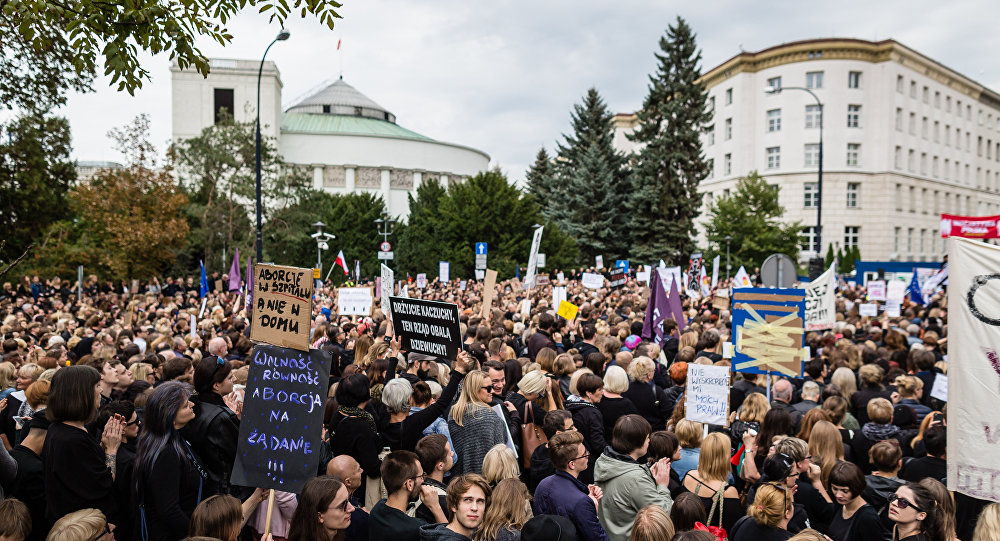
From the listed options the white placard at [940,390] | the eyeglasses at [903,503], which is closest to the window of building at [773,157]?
the white placard at [940,390]

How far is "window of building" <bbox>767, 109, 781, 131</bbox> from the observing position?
59469 millimetres

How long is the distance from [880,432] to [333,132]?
7679 centimetres

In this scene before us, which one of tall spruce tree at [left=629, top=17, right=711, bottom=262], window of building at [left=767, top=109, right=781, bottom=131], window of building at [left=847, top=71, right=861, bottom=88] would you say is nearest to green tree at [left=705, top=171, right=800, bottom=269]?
tall spruce tree at [left=629, top=17, right=711, bottom=262]

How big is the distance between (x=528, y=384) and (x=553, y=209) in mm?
48694

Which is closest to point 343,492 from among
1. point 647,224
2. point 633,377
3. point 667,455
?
point 667,455

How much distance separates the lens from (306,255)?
2114 inches

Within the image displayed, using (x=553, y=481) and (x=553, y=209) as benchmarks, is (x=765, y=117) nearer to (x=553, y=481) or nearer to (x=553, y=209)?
(x=553, y=209)

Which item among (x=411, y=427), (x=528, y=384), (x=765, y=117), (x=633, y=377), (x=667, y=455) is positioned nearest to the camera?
(x=667, y=455)

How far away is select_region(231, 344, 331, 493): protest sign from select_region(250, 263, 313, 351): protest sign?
3.3 inches

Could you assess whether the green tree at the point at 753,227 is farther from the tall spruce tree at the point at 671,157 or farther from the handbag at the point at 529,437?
the handbag at the point at 529,437

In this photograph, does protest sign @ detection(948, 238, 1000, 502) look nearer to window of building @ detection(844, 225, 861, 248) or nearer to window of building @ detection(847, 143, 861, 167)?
window of building @ detection(844, 225, 861, 248)

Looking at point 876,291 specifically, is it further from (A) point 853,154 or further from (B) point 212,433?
(A) point 853,154

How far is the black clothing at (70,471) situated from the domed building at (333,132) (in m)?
59.9

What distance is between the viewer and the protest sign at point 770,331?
24.7 feet
